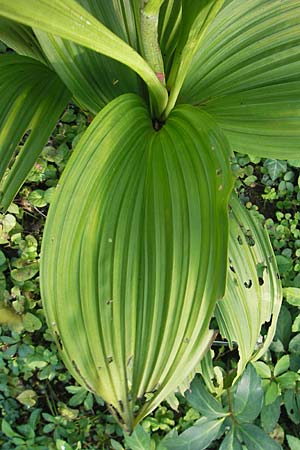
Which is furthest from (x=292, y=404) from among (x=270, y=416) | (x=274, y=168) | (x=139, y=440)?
(x=274, y=168)

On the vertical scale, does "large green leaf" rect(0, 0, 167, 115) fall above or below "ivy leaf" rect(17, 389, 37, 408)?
above

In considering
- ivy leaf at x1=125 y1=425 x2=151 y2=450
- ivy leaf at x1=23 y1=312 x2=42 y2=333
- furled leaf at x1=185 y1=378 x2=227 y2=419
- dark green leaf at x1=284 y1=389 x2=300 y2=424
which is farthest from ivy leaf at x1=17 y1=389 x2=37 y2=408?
dark green leaf at x1=284 y1=389 x2=300 y2=424

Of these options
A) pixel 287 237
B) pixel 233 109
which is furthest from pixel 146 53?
pixel 287 237

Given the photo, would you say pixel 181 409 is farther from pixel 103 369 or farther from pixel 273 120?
pixel 273 120

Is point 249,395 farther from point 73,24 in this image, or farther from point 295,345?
point 73,24

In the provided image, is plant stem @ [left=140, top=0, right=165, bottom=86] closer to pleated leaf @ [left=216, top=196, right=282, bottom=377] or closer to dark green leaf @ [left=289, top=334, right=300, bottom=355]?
pleated leaf @ [left=216, top=196, right=282, bottom=377]

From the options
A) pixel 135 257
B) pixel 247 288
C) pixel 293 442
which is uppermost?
pixel 135 257
